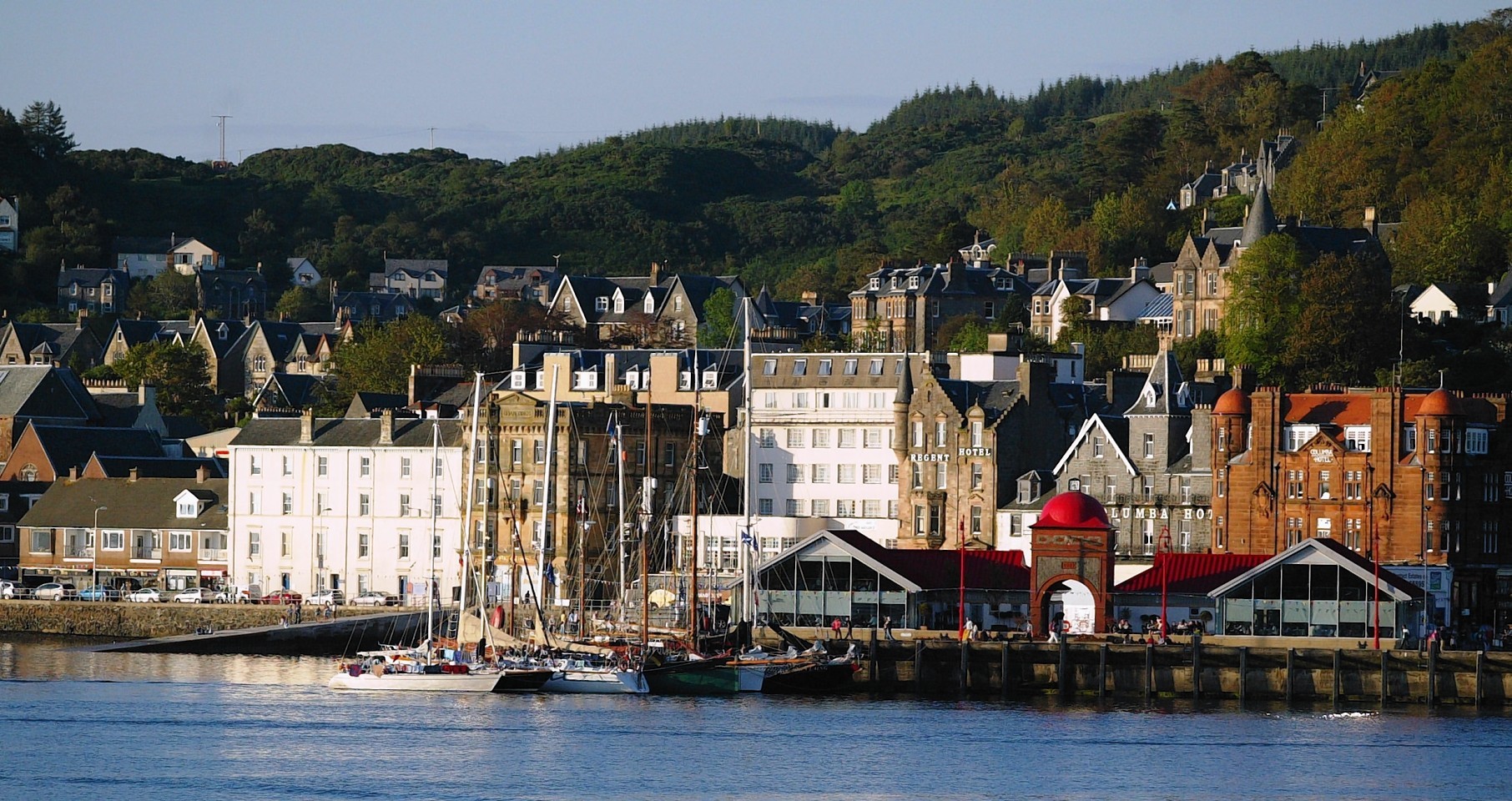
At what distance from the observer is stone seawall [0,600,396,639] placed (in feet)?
356

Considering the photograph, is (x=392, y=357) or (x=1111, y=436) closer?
(x=1111, y=436)

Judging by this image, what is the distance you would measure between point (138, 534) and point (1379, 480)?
5835 cm

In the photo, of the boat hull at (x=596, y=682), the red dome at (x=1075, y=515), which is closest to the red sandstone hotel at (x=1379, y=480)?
the red dome at (x=1075, y=515)

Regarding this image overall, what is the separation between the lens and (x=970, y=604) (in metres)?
92.9

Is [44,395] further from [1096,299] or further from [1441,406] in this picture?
[1441,406]

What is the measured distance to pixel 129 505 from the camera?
12000 centimetres

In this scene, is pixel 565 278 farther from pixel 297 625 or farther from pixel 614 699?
pixel 614 699

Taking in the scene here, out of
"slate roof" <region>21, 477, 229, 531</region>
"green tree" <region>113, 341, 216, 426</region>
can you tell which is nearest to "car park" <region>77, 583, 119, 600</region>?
"slate roof" <region>21, 477, 229, 531</region>

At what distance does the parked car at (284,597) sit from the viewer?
110 meters

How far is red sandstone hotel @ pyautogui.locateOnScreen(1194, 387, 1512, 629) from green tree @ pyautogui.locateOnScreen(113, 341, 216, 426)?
248 feet

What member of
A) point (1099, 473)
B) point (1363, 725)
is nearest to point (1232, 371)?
point (1099, 473)

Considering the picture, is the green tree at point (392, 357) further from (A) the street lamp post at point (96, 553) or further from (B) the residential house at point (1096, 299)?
(B) the residential house at point (1096, 299)

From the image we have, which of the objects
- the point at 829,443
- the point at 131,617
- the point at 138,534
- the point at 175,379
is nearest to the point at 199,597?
the point at 131,617

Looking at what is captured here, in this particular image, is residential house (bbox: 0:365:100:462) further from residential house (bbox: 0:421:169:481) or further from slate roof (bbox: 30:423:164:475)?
slate roof (bbox: 30:423:164:475)
